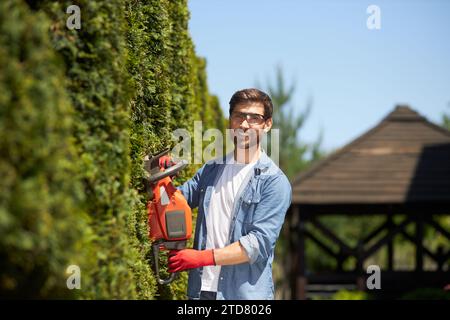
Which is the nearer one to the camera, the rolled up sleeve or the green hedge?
the green hedge

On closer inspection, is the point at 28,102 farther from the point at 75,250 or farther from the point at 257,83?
the point at 257,83

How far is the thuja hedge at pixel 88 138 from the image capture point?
98.9 inches

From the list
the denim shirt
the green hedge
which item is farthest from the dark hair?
the green hedge

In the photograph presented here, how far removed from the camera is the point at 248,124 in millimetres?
4340

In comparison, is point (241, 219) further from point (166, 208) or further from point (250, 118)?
point (250, 118)

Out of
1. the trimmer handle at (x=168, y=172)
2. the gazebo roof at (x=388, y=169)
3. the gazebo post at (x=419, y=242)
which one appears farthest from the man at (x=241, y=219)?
the gazebo post at (x=419, y=242)

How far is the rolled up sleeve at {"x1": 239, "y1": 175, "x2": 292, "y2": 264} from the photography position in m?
4.06

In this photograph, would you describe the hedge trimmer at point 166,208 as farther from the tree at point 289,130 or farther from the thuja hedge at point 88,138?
the tree at point 289,130

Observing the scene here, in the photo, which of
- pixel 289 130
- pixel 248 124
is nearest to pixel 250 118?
pixel 248 124

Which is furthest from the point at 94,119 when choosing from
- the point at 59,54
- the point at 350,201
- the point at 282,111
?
the point at 282,111

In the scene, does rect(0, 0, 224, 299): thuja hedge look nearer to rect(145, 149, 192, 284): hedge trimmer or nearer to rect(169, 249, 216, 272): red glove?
rect(145, 149, 192, 284): hedge trimmer

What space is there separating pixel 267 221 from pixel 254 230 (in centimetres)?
11
